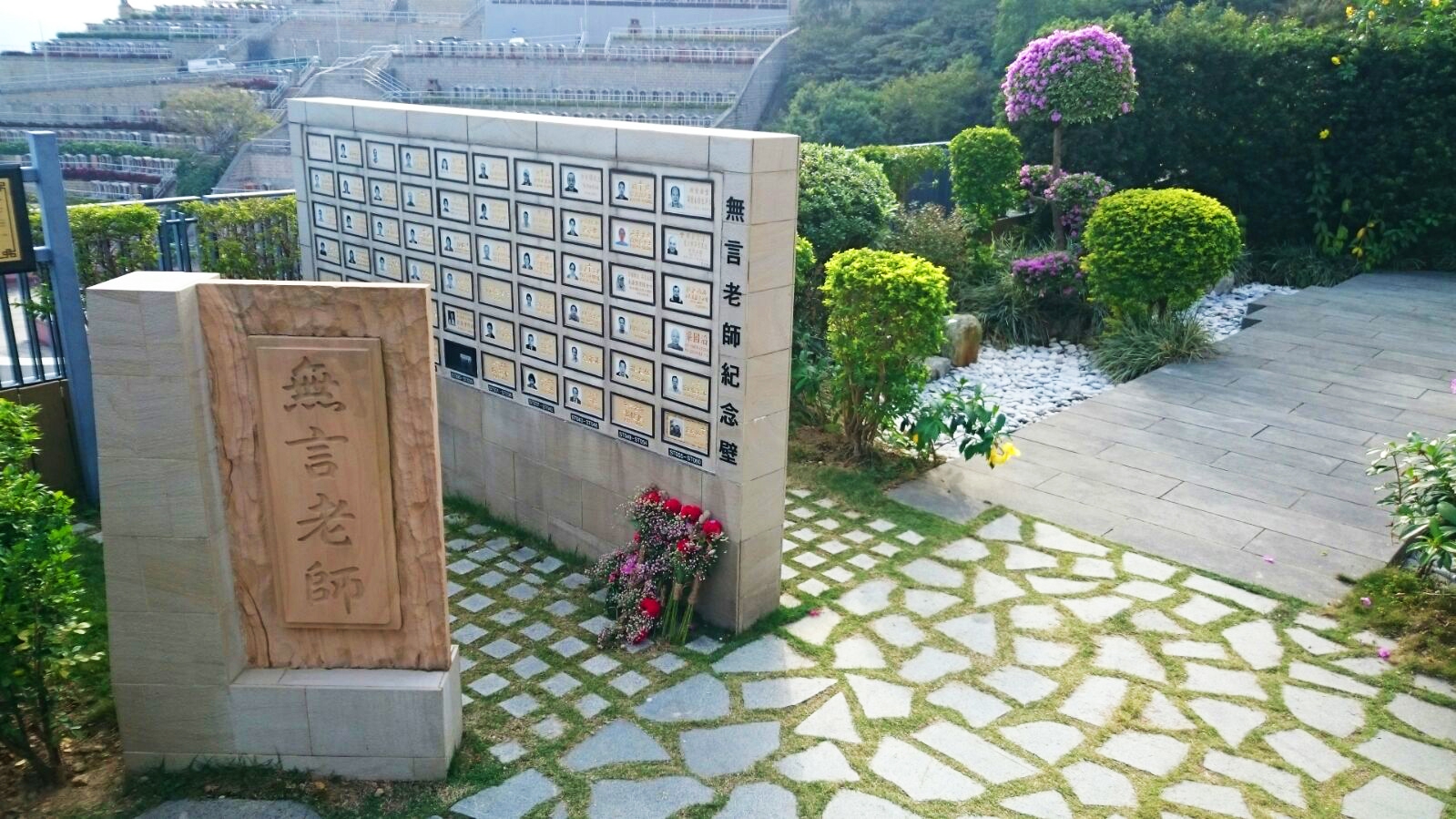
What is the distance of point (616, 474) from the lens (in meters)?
5.04

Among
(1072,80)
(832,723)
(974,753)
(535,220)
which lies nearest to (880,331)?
(535,220)

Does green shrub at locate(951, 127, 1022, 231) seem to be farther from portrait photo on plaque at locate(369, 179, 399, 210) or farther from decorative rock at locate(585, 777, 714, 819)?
decorative rock at locate(585, 777, 714, 819)

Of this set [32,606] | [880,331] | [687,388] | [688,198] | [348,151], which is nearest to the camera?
[32,606]

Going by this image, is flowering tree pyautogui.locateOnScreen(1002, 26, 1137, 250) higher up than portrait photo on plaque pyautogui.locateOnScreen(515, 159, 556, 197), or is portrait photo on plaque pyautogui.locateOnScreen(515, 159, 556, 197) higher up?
flowering tree pyautogui.locateOnScreen(1002, 26, 1137, 250)

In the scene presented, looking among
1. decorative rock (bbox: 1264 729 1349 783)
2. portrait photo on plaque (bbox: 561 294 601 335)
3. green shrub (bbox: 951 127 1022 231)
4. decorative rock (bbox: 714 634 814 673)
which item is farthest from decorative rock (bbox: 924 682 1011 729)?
green shrub (bbox: 951 127 1022 231)

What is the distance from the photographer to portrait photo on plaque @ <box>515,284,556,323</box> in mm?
5141

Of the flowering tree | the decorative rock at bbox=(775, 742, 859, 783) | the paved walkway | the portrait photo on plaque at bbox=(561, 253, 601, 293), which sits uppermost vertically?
the flowering tree

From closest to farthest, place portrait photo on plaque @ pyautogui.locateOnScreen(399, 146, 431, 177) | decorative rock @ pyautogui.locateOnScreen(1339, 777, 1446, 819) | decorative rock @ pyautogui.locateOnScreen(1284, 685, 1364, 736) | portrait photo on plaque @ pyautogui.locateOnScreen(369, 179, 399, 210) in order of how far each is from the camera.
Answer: decorative rock @ pyautogui.locateOnScreen(1339, 777, 1446, 819) < decorative rock @ pyautogui.locateOnScreen(1284, 685, 1364, 736) < portrait photo on plaque @ pyautogui.locateOnScreen(399, 146, 431, 177) < portrait photo on plaque @ pyautogui.locateOnScreen(369, 179, 399, 210)

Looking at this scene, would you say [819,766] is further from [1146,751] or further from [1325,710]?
[1325,710]

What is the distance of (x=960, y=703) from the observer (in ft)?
13.4

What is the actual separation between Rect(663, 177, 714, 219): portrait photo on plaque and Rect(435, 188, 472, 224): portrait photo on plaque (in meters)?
1.44

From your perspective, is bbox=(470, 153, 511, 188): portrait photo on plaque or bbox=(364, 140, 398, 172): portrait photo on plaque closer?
bbox=(470, 153, 511, 188): portrait photo on plaque

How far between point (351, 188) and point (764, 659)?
3740 mm

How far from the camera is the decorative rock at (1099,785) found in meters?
3.55
